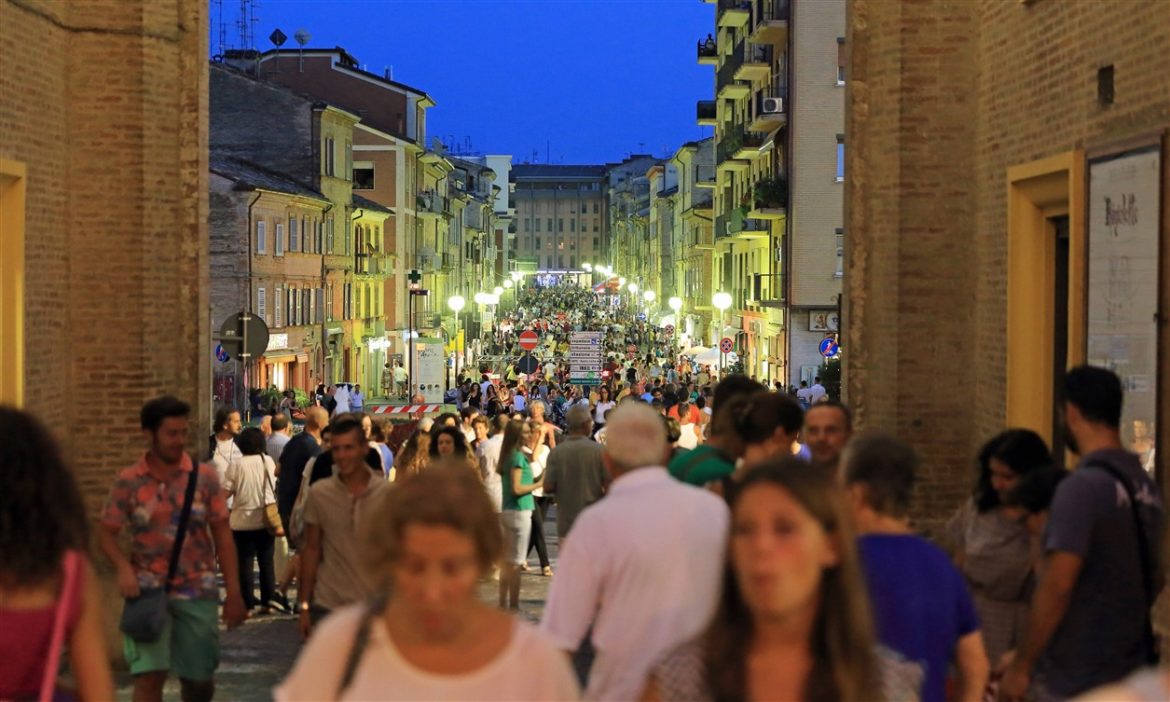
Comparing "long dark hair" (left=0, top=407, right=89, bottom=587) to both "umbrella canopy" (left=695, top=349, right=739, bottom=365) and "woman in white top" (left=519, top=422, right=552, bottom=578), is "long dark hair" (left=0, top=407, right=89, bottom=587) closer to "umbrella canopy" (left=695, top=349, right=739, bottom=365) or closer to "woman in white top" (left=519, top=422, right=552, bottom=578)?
"woman in white top" (left=519, top=422, right=552, bottom=578)

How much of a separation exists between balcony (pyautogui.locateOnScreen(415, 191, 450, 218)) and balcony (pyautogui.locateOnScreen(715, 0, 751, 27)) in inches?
650

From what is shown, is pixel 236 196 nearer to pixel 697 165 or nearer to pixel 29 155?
pixel 29 155

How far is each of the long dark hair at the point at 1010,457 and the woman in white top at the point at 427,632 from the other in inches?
→ 139

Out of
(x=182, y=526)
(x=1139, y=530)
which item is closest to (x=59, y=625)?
(x=1139, y=530)

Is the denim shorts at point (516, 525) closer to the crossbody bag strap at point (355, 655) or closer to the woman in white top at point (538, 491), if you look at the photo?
the woman in white top at point (538, 491)

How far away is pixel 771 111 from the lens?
5116 centimetres

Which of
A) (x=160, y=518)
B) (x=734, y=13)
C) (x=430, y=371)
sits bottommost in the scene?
(x=430, y=371)

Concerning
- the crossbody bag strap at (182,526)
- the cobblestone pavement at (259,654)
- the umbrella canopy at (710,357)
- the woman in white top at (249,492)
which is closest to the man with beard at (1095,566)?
the crossbody bag strap at (182,526)

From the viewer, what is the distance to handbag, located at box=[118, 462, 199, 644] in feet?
27.7

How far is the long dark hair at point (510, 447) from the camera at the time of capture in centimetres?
1514

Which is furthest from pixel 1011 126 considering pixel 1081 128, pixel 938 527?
pixel 938 527

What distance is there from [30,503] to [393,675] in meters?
1.37

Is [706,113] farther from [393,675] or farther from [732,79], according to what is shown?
[393,675]

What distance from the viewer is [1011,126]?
493 inches
